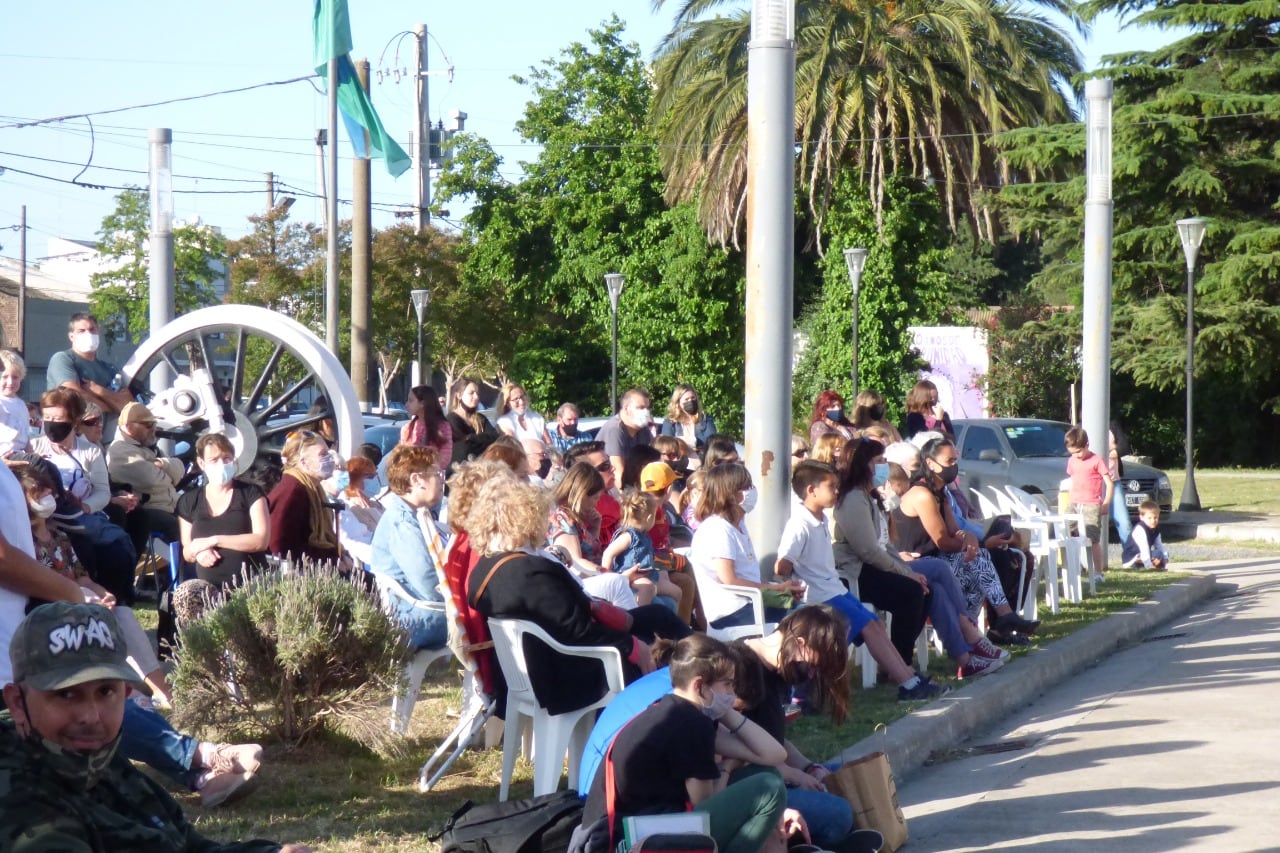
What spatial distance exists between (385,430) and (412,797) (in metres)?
12.7

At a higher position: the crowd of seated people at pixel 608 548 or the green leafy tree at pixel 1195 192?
the green leafy tree at pixel 1195 192

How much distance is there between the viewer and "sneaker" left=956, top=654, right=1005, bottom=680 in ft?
29.9

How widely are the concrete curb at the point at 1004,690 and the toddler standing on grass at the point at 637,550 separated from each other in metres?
1.37

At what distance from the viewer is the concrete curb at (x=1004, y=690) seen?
7211 mm

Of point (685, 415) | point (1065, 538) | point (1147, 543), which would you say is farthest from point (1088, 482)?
point (685, 415)

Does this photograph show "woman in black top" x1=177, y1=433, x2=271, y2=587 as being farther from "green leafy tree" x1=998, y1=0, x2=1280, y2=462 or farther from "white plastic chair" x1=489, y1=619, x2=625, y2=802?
"green leafy tree" x1=998, y1=0, x2=1280, y2=462

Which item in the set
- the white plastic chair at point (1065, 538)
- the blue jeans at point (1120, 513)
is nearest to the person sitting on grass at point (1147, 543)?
the blue jeans at point (1120, 513)

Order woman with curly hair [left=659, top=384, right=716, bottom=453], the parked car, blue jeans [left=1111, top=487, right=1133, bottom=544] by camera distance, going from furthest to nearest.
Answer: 1. the parked car
2. blue jeans [left=1111, top=487, right=1133, bottom=544]
3. woman with curly hair [left=659, top=384, right=716, bottom=453]

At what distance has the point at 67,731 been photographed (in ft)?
8.79

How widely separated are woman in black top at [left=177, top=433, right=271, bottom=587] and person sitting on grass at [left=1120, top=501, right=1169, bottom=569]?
11.1 m

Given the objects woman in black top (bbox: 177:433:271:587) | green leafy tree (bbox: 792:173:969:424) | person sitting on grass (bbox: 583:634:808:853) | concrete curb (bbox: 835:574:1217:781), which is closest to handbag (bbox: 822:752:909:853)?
person sitting on grass (bbox: 583:634:808:853)

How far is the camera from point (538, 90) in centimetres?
4306

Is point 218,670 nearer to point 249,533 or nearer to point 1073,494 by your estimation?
point 249,533

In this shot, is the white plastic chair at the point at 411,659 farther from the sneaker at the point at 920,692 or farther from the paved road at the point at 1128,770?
the sneaker at the point at 920,692
